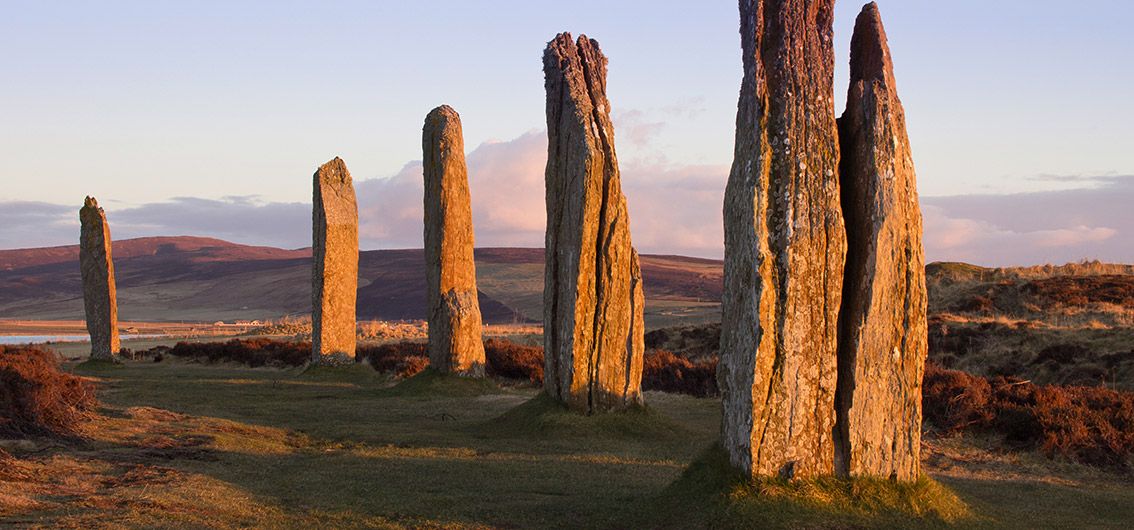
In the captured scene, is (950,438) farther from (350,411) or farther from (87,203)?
(87,203)

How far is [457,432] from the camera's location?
14.4 metres

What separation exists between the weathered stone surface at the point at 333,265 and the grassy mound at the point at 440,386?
4492mm

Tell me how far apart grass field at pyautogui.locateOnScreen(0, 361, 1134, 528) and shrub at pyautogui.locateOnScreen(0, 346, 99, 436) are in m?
0.38

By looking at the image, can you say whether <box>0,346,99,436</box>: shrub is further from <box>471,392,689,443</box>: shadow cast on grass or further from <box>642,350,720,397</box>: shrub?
<box>642,350,720,397</box>: shrub

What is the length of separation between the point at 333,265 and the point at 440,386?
20.9ft

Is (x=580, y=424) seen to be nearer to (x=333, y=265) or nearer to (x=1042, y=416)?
(x=1042, y=416)

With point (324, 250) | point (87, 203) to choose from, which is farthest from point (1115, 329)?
point (87, 203)

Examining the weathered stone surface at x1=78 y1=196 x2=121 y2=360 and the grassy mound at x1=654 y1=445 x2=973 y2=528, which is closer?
the grassy mound at x1=654 y1=445 x2=973 y2=528

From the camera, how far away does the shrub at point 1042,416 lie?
12094 mm

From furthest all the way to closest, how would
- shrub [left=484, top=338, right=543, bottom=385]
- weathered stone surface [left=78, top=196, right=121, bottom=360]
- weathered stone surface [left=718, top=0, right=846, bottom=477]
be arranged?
weathered stone surface [left=78, top=196, right=121, bottom=360] < shrub [left=484, top=338, right=543, bottom=385] < weathered stone surface [left=718, top=0, right=846, bottom=477]

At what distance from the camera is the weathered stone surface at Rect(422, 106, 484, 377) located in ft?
64.1

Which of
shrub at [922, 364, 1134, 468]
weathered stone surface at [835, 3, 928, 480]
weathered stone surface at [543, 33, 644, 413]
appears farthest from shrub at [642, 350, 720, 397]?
weathered stone surface at [835, 3, 928, 480]

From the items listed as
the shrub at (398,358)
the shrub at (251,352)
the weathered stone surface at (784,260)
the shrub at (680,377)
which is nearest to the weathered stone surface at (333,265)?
the shrub at (398,358)

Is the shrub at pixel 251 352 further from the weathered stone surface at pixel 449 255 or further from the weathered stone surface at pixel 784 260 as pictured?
the weathered stone surface at pixel 784 260
